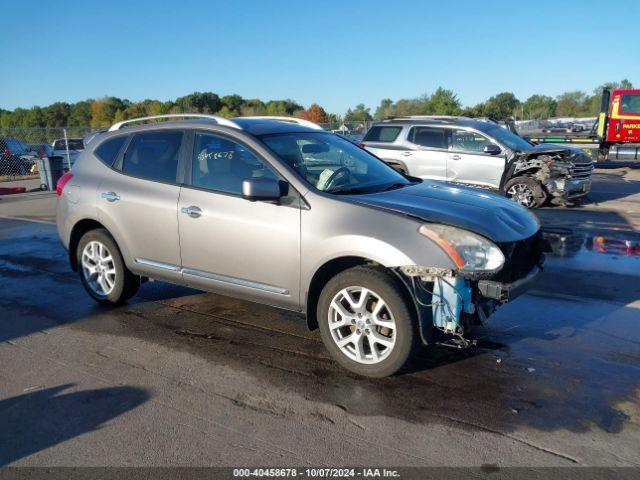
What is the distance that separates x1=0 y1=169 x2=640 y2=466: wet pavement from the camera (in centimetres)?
321

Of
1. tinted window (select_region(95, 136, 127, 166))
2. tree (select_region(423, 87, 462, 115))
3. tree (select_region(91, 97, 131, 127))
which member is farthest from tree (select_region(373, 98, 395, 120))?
tinted window (select_region(95, 136, 127, 166))

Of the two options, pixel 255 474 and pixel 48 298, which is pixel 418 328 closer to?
pixel 255 474

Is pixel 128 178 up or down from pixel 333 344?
up

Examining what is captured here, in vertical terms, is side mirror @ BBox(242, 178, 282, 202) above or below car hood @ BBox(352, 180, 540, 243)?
above

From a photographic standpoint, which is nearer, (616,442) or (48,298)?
A: (616,442)

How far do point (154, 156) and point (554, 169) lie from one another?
8.93 meters

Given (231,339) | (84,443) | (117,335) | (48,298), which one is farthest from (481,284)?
(48,298)

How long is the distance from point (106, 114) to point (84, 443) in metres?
79.3

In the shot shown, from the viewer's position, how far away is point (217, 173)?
4.94 m

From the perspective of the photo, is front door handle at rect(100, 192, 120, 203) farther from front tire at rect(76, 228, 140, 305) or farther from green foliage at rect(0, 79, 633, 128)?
green foliage at rect(0, 79, 633, 128)

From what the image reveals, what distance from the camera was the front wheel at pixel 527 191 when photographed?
1168 centimetres

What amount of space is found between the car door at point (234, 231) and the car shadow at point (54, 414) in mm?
1230

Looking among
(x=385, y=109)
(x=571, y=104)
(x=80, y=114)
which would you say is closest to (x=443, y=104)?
(x=385, y=109)

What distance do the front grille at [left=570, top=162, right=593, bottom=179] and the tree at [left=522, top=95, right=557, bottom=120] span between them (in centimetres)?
8773
